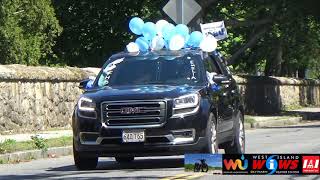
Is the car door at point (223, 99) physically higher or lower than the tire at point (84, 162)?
higher

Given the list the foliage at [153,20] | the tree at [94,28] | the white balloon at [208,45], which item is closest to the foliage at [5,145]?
the white balloon at [208,45]

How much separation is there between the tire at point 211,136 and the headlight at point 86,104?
5.82 feet

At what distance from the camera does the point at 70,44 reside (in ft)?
120

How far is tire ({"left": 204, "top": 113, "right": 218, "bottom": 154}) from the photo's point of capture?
1119cm

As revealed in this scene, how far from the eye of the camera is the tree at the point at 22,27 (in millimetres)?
24250

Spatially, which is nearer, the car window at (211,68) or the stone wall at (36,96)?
the car window at (211,68)

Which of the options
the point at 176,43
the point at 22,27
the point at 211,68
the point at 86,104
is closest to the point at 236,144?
the point at 211,68

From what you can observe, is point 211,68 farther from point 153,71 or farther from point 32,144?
point 32,144

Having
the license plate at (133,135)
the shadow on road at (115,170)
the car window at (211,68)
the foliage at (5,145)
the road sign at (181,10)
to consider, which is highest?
the road sign at (181,10)

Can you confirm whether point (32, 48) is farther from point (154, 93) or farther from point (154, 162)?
point (154, 93)

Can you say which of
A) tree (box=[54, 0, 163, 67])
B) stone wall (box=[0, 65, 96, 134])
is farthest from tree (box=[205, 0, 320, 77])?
stone wall (box=[0, 65, 96, 134])

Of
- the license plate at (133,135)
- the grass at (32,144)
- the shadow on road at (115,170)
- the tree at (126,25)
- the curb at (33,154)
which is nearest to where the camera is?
the shadow on road at (115,170)

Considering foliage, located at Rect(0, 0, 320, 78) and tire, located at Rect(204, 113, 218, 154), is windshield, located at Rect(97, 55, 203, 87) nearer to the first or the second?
tire, located at Rect(204, 113, 218, 154)

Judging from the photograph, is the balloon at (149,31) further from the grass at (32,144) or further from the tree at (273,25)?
the tree at (273,25)
